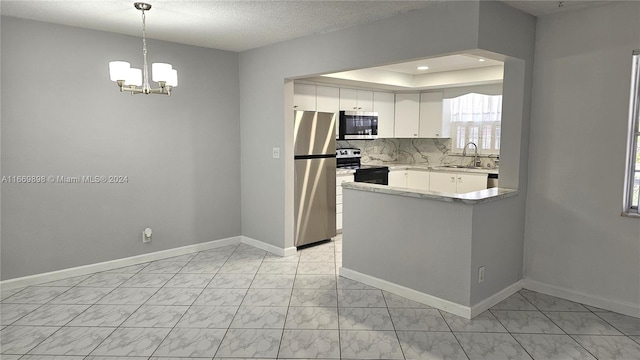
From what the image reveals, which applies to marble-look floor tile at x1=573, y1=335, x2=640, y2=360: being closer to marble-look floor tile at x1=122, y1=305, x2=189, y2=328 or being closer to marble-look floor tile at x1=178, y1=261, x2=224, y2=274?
marble-look floor tile at x1=122, y1=305, x2=189, y2=328

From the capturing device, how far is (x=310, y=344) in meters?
2.72

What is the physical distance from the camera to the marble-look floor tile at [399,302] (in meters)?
3.31

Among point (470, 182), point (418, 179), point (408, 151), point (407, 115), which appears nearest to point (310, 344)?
point (470, 182)

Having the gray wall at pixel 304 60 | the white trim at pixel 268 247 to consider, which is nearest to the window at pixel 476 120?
the gray wall at pixel 304 60

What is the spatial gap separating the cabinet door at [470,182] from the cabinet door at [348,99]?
1751 millimetres

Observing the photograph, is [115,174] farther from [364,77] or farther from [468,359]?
[468,359]

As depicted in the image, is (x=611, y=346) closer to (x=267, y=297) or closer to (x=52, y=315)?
(x=267, y=297)

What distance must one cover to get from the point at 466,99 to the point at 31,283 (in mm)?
5692

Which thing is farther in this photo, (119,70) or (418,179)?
(418,179)

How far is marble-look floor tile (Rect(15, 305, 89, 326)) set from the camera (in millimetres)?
3054

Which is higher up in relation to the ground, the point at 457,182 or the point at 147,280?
the point at 457,182

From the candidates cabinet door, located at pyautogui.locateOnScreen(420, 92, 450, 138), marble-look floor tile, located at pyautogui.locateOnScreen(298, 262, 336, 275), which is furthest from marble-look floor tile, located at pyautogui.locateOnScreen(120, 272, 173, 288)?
cabinet door, located at pyautogui.locateOnScreen(420, 92, 450, 138)

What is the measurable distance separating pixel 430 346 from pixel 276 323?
108 centimetres

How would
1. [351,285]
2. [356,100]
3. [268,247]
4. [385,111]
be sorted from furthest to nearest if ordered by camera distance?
[385,111] → [356,100] → [268,247] → [351,285]
